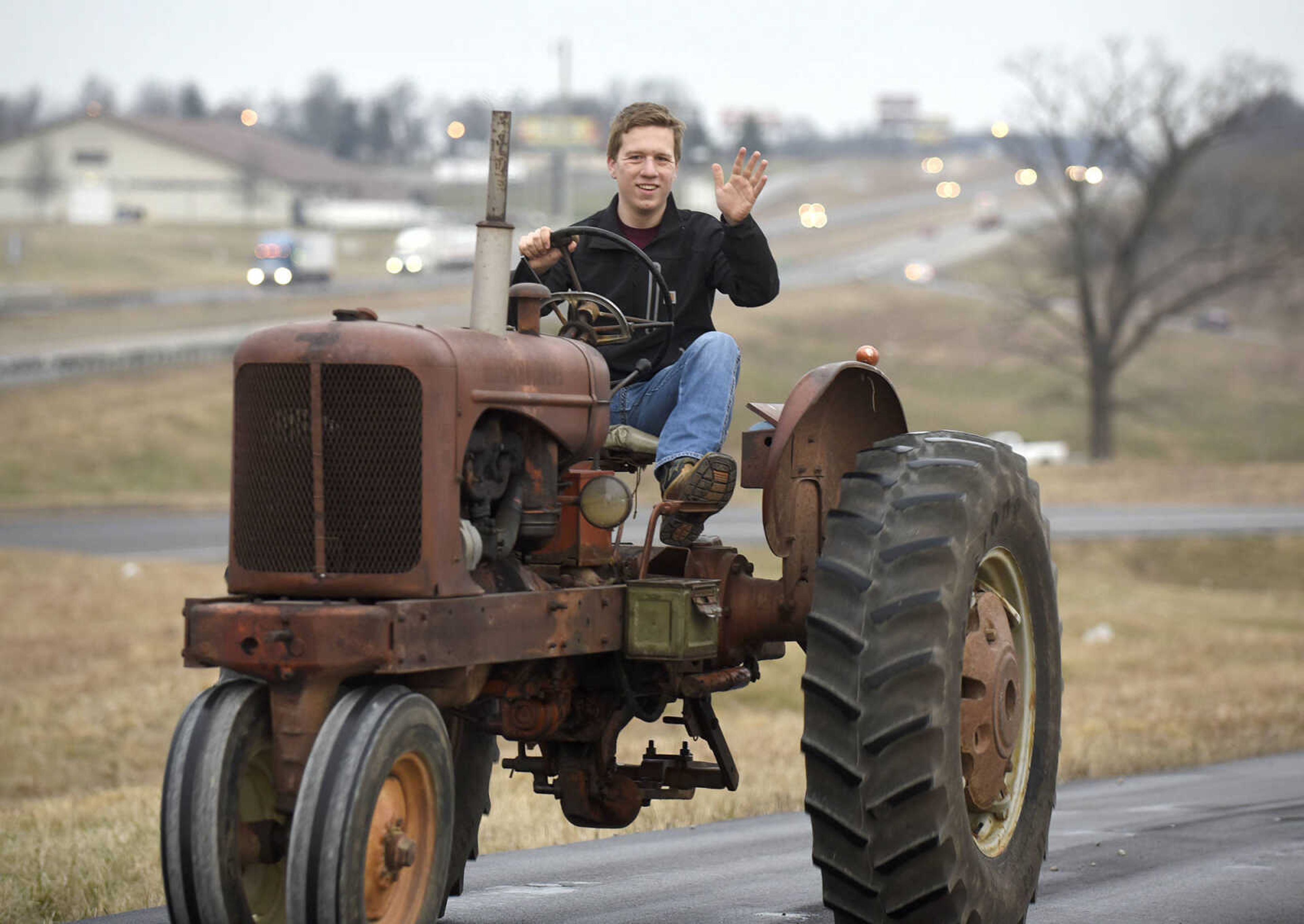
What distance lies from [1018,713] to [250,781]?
264 cm

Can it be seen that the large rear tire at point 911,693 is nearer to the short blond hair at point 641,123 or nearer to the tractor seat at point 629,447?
the tractor seat at point 629,447

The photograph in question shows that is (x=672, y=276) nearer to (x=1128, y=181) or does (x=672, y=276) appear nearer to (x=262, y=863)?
(x=262, y=863)

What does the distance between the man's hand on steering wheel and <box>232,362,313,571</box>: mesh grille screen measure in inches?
60.5

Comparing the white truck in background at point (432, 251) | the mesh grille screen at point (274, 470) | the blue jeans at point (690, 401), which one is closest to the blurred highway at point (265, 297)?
the white truck in background at point (432, 251)

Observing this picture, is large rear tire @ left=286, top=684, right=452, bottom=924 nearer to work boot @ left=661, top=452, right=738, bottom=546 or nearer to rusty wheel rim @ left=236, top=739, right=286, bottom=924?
rusty wheel rim @ left=236, top=739, right=286, bottom=924

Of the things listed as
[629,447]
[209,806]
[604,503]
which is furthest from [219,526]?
[209,806]

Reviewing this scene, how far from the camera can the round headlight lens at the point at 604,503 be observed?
5527mm

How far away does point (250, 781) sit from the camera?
15.6 ft

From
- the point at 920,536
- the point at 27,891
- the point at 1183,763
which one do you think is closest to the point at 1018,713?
the point at 920,536

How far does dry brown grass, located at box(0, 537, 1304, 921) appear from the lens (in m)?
8.05

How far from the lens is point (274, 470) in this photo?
4855 mm

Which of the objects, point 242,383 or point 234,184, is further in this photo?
point 234,184

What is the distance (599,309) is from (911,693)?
177 cm

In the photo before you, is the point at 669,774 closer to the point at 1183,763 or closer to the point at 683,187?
the point at 1183,763
